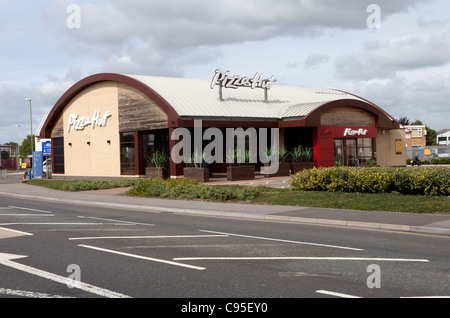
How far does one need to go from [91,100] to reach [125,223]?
27.3m

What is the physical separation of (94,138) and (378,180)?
89.1 ft

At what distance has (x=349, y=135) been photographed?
117 ft

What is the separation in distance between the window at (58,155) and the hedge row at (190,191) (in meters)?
22.9

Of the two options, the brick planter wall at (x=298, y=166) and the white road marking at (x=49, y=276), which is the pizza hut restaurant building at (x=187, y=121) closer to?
the brick planter wall at (x=298, y=166)

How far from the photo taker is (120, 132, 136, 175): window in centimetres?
3594

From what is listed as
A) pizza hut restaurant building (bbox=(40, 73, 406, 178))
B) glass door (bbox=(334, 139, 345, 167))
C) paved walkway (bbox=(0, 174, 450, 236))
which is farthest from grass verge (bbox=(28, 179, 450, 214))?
glass door (bbox=(334, 139, 345, 167))

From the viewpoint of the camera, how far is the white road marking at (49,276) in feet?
21.7

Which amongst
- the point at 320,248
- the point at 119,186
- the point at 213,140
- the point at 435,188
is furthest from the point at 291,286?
the point at 213,140

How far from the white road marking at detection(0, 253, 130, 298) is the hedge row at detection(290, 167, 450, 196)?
1290cm

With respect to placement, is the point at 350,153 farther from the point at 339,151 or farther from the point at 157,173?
the point at 157,173

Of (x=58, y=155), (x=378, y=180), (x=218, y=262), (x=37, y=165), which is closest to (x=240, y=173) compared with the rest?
(x=378, y=180)

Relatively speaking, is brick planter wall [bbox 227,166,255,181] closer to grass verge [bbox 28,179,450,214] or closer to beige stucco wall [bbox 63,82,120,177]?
grass verge [bbox 28,179,450,214]

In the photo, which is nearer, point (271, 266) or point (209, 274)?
point (209, 274)
